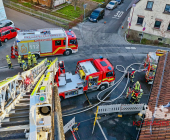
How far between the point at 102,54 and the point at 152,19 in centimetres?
768

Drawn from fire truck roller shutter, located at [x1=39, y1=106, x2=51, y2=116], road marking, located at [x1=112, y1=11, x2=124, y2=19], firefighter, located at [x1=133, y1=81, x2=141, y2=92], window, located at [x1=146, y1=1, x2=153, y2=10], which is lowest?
firefighter, located at [x1=133, y1=81, x2=141, y2=92]

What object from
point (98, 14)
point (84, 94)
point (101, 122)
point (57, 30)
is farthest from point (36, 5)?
point (101, 122)

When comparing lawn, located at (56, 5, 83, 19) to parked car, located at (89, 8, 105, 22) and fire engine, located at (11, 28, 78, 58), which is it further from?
fire engine, located at (11, 28, 78, 58)

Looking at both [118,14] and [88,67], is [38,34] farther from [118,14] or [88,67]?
[118,14]

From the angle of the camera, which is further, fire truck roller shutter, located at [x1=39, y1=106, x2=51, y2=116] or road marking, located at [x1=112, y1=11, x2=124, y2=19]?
road marking, located at [x1=112, y1=11, x2=124, y2=19]

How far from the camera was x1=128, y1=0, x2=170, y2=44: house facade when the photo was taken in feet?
65.6

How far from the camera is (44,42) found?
16.3m

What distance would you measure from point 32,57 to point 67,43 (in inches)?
148

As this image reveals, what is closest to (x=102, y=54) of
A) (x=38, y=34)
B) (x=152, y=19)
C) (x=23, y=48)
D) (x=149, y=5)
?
(x=38, y=34)

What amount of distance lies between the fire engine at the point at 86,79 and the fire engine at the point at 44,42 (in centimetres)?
404

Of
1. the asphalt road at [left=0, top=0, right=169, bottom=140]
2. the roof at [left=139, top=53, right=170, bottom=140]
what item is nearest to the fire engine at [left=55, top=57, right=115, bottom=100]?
the asphalt road at [left=0, top=0, right=169, bottom=140]

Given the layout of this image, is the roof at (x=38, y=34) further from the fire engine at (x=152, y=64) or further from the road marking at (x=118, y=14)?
the road marking at (x=118, y=14)

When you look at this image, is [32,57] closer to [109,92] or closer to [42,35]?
[42,35]

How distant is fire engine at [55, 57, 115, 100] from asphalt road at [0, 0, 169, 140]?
0.83m
